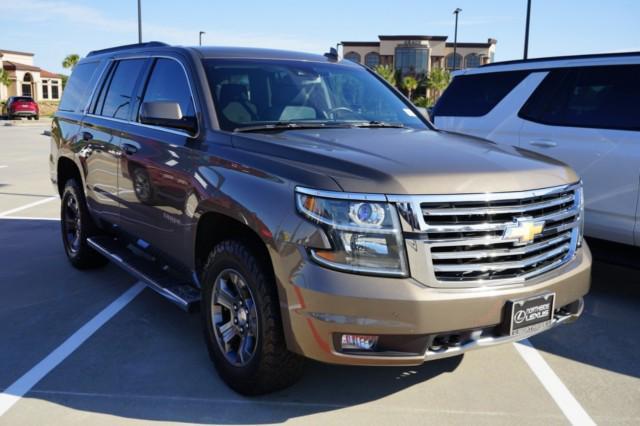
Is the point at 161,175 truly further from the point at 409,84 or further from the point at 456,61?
the point at 456,61

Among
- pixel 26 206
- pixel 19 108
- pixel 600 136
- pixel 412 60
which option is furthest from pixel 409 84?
pixel 600 136

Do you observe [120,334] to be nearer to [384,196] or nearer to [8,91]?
[384,196]

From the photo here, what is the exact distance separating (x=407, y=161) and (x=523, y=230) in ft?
2.15

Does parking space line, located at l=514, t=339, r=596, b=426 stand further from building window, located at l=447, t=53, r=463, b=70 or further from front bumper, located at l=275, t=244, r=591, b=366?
building window, located at l=447, t=53, r=463, b=70

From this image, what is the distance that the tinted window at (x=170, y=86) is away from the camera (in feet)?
13.8

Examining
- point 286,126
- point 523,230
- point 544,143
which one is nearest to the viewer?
point 523,230

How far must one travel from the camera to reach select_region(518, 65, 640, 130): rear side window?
17.0 ft

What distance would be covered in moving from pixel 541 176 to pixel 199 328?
2.60 metres

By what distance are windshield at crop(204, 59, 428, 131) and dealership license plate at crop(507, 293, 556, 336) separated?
1.72 meters

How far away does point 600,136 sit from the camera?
17.2ft

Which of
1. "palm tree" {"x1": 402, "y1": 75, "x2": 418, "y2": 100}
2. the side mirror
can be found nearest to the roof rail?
the side mirror

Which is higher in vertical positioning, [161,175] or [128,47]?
[128,47]

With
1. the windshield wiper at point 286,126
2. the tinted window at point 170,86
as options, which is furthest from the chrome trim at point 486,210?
the tinted window at point 170,86

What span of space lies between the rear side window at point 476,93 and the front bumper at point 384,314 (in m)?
3.49
